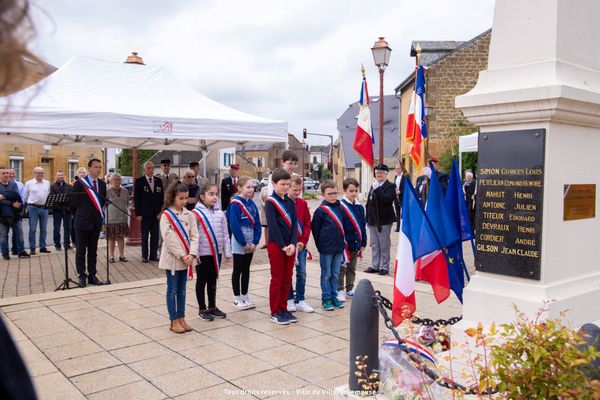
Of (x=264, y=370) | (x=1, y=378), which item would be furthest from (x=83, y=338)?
(x=1, y=378)

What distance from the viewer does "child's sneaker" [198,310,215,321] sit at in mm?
6488

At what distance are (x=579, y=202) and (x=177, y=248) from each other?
3999mm

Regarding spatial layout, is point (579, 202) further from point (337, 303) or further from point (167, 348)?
point (167, 348)

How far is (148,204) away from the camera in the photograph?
1102cm

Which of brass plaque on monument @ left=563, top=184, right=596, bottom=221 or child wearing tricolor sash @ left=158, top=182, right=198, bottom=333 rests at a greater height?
brass plaque on monument @ left=563, top=184, right=596, bottom=221

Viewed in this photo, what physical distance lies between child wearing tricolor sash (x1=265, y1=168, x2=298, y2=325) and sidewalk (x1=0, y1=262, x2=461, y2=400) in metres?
0.24

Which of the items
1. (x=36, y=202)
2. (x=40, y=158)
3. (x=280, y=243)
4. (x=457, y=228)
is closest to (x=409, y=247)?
(x=457, y=228)

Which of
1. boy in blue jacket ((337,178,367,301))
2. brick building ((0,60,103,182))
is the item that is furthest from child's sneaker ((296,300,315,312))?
brick building ((0,60,103,182))

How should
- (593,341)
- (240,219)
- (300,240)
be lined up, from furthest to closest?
(300,240) < (240,219) < (593,341)

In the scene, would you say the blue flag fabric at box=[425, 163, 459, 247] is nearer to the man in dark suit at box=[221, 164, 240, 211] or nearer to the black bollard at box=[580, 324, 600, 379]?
the black bollard at box=[580, 324, 600, 379]

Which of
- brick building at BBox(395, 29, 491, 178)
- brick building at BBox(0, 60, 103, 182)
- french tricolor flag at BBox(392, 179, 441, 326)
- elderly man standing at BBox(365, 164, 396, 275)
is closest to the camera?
french tricolor flag at BBox(392, 179, 441, 326)

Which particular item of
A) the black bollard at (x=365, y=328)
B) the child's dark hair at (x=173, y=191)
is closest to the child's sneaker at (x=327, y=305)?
the child's dark hair at (x=173, y=191)

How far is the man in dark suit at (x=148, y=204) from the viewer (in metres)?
11.0

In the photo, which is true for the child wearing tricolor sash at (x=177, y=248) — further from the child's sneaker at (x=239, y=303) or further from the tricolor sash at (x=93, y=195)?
the tricolor sash at (x=93, y=195)
